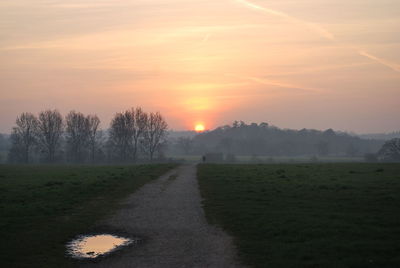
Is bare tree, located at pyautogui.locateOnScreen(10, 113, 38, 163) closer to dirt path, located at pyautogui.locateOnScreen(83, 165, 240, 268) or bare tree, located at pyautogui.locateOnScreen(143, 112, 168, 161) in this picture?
bare tree, located at pyautogui.locateOnScreen(143, 112, 168, 161)

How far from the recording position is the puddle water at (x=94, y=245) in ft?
41.5

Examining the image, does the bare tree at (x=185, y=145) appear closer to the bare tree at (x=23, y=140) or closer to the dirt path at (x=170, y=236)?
the bare tree at (x=23, y=140)

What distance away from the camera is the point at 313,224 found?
51.2 ft

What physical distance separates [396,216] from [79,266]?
12345mm

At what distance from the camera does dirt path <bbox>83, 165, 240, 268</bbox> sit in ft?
38.3

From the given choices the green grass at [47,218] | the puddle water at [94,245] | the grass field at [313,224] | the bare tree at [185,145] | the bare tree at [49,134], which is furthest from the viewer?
the bare tree at [185,145]

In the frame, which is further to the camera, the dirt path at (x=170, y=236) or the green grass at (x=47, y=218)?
the green grass at (x=47, y=218)

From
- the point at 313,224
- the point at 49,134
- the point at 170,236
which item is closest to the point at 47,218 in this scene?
the point at 170,236

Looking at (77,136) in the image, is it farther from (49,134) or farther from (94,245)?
(94,245)

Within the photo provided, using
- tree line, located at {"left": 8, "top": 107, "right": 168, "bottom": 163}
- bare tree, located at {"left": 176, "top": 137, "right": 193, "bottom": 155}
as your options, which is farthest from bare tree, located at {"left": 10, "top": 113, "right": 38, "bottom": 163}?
bare tree, located at {"left": 176, "top": 137, "right": 193, "bottom": 155}

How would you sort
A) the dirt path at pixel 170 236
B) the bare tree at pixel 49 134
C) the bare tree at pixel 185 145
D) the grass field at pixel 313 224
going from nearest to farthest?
1. the grass field at pixel 313 224
2. the dirt path at pixel 170 236
3. the bare tree at pixel 49 134
4. the bare tree at pixel 185 145

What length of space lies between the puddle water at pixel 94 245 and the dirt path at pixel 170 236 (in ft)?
2.14

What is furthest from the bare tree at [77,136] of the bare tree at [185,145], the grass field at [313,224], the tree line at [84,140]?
the grass field at [313,224]

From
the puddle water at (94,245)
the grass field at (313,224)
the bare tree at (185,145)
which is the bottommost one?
the puddle water at (94,245)
